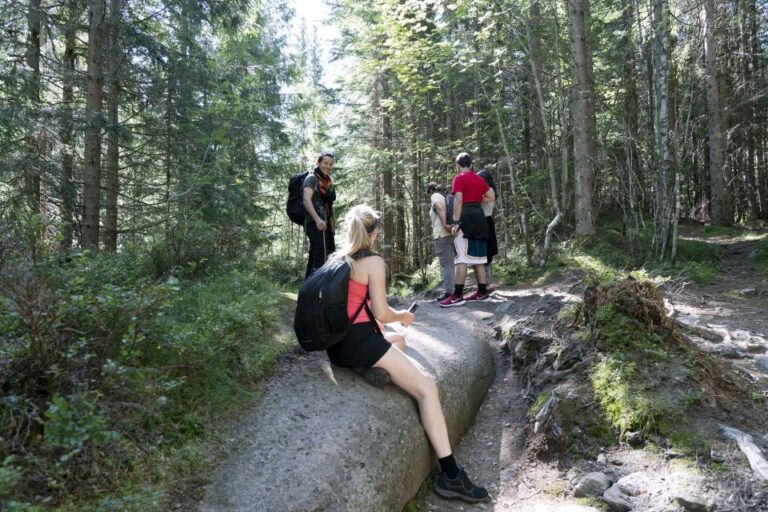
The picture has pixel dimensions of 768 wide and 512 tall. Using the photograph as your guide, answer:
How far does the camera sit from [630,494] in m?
3.65

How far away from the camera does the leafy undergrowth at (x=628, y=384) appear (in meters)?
4.16

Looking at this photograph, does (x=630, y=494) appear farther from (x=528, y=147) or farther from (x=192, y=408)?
(x=528, y=147)

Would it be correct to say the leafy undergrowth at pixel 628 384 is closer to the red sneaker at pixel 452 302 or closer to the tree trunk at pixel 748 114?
the red sneaker at pixel 452 302

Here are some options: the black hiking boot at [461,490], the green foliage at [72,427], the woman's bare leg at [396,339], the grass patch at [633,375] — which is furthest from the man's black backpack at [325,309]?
the grass patch at [633,375]

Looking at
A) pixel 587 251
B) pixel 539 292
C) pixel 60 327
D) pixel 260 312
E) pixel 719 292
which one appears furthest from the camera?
pixel 587 251

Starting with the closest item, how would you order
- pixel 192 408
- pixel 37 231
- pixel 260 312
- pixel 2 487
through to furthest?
pixel 2 487
pixel 192 408
pixel 37 231
pixel 260 312

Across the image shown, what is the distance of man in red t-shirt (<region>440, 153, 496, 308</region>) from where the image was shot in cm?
834

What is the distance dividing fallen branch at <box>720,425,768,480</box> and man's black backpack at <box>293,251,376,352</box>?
10.0 ft

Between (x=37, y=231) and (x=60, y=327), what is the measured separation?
2237 mm

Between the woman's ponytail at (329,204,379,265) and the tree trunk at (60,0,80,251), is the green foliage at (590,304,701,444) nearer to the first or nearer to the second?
the woman's ponytail at (329,204,379,265)

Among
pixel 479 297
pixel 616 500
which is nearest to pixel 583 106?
pixel 479 297

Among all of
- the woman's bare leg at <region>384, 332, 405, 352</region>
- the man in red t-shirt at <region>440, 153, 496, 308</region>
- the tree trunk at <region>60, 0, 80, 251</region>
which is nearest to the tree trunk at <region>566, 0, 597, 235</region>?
the man in red t-shirt at <region>440, 153, 496, 308</region>

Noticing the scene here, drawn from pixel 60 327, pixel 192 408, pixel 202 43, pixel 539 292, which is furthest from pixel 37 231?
pixel 202 43

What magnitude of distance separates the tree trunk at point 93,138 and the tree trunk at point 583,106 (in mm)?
9864
